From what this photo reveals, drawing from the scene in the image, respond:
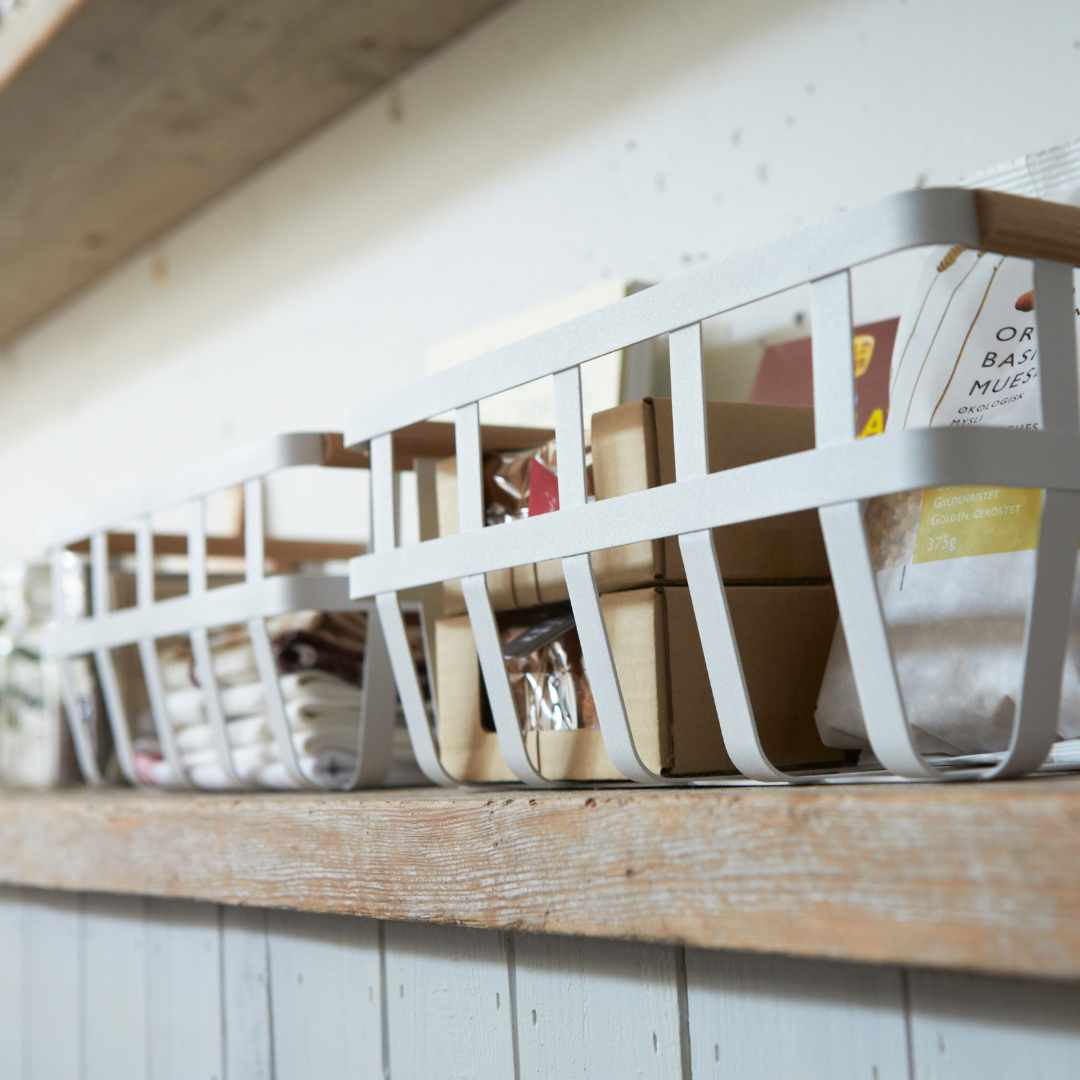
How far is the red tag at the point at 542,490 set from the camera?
2.13ft


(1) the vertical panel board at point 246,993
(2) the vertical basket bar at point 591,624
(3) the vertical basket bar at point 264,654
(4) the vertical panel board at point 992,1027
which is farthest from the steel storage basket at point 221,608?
(4) the vertical panel board at point 992,1027

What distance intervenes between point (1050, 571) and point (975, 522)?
0.10 meters

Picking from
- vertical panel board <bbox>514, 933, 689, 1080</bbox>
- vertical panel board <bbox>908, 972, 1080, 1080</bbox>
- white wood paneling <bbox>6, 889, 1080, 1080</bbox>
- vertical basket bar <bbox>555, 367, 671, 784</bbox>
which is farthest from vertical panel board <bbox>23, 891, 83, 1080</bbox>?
vertical panel board <bbox>908, 972, 1080, 1080</bbox>

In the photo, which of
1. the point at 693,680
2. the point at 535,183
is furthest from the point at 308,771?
the point at 535,183

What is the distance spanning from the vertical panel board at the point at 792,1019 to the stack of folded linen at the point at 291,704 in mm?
372

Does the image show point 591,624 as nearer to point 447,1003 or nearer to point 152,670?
point 447,1003

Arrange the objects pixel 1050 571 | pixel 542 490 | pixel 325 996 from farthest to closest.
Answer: pixel 325 996 → pixel 542 490 → pixel 1050 571

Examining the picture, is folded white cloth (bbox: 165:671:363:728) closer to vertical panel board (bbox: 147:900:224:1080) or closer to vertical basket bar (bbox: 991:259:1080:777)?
vertical panel board (bbox: 147:900:224:1080)

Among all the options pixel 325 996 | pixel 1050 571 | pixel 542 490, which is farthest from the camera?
pixel 325 996

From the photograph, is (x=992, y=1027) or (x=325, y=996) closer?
(x=992, y=1027)

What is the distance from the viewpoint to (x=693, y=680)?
0.57m

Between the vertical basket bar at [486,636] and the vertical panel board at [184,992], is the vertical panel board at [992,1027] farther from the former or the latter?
the vertical panel board at [184,992]

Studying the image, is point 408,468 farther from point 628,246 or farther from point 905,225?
point 905,225

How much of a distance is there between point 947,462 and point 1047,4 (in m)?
0.48
